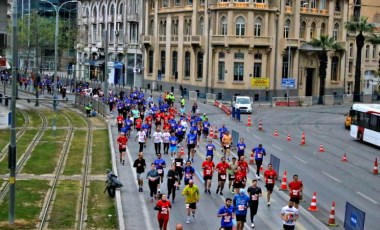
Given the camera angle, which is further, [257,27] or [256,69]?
[256,69]

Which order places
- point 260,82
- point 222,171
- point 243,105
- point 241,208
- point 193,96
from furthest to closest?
point 193,96 → point 260,82 → point 243,105 → point 222,171 → point 241,208

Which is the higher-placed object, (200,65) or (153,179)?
(200,65)

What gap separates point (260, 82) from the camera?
7112 centimetres

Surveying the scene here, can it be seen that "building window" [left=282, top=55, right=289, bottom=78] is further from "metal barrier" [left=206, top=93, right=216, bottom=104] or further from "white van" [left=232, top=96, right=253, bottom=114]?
"white van" [left=232, top=96, right=253, bottom=114]

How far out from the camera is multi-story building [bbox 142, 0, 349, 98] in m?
73.9

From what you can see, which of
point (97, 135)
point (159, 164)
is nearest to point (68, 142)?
point (97, 135)

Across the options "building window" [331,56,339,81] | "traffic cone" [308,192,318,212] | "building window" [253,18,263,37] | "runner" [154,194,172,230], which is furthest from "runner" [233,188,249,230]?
"building window" [331,56,339,81]

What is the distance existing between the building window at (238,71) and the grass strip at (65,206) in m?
48.4

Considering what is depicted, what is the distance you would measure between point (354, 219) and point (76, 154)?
1890cm

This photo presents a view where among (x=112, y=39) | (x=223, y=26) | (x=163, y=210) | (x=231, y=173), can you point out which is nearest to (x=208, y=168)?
(x=231, y=173)

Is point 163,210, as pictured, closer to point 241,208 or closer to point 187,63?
point 241,208

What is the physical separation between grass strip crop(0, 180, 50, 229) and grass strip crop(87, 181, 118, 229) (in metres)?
1.55

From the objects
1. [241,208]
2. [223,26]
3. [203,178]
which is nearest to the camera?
[241,208]

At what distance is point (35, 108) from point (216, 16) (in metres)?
22.6
